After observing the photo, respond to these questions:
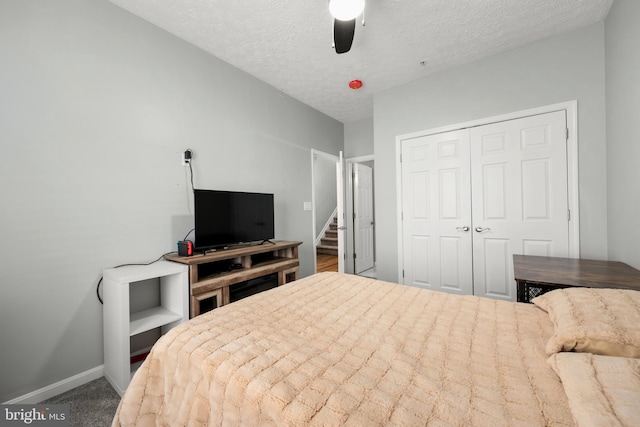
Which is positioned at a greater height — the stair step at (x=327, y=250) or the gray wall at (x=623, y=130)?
the gray wall at (x=623, y=130)

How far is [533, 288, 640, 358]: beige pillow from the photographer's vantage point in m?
0.81

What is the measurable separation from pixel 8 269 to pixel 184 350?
1493mm

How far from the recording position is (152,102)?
219 centimetres

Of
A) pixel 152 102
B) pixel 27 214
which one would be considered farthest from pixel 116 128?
pixel 27 214

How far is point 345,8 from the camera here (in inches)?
57.8

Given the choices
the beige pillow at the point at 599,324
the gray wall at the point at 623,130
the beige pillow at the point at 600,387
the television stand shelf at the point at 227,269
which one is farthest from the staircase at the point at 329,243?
the beige pillow at the point at 600,387

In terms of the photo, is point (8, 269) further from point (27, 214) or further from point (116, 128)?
point (116, 128)

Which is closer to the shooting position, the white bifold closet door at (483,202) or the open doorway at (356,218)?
the white bifold closet door at (483,202)

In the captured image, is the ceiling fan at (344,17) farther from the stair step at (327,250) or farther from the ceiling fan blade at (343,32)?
the stair step at (327,250)

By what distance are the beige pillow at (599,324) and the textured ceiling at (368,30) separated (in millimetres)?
2206

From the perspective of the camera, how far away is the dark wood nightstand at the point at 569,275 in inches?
59.9

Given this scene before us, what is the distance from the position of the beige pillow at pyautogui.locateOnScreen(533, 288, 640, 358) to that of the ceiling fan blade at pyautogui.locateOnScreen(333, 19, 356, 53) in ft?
6.07

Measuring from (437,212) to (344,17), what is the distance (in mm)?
2337

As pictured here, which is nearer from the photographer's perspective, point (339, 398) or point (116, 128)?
point (339, 398)
